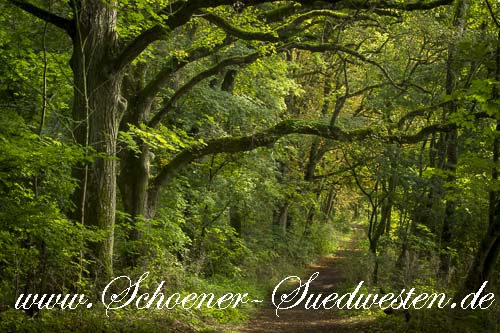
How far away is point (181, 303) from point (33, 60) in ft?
20.6

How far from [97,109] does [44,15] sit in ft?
5.67

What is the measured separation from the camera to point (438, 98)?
14.8m

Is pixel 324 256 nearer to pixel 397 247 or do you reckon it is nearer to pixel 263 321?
pixel 397 247

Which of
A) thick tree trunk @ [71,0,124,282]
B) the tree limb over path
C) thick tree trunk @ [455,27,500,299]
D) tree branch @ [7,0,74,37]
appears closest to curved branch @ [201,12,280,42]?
thick tree trunk @ [71,0,124,282]

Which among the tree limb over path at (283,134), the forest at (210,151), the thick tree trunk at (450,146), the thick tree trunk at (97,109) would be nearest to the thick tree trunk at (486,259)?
the forest at (210,151)

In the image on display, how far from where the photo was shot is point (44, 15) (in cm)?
822

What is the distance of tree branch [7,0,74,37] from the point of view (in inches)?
312

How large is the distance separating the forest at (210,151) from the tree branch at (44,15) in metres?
0.03

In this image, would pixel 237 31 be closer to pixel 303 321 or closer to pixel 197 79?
pixel 197 79

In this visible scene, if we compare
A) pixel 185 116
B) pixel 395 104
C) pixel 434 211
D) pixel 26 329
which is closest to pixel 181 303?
pixel 26 329

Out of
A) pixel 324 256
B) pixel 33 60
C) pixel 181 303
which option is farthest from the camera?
pixel 324 256

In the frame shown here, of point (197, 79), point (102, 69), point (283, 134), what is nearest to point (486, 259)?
point (283, 134)

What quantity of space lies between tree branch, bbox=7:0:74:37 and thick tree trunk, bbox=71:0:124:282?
190 mm

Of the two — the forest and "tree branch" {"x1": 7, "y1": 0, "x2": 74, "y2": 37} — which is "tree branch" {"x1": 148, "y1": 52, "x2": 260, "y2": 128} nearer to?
the forest
